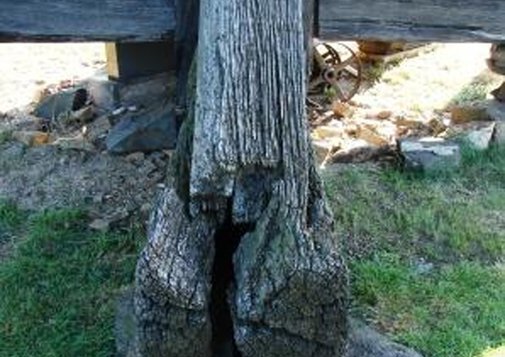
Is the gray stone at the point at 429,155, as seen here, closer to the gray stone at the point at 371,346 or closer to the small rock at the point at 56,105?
the gray stone at the point at 371,346

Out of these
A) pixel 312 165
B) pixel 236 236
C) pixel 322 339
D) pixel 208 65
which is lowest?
pixel 322 339

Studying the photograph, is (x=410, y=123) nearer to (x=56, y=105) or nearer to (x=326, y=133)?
(x=326, y=133)

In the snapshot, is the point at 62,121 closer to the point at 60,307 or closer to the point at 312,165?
the point at 60,307

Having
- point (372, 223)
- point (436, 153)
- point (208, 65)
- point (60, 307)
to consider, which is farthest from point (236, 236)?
point (436, 153)

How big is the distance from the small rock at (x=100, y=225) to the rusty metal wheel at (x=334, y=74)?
1.81 metres

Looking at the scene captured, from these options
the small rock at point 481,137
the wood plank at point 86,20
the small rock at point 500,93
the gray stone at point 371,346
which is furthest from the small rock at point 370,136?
the gray stone at point 371,346

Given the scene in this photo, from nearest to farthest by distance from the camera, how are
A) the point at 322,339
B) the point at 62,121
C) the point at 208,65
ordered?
the point at 322,339, the point at 208,65, the point at 62,121

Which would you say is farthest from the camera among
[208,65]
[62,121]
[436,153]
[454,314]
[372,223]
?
[62,121]

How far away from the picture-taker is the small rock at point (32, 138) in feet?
14.6

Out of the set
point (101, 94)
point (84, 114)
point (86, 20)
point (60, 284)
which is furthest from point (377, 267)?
point (101, 94)

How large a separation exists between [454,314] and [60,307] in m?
1.44

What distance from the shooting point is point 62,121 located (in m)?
4.70

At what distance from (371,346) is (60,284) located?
122cm

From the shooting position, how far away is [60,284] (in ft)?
11.3
